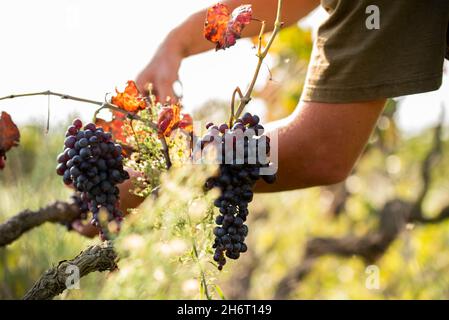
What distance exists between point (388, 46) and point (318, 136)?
0.25 meters

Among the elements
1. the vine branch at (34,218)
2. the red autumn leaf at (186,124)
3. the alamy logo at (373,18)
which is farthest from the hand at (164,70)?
the alamy logo at (373,18)

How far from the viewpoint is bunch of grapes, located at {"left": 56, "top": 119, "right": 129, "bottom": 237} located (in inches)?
51.4

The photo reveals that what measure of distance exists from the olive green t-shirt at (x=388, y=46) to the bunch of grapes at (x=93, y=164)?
1.91 feet

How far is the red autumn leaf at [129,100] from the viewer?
1.37m

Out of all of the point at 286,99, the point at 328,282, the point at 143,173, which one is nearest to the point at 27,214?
the point at 143,173

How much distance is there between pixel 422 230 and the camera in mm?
4758

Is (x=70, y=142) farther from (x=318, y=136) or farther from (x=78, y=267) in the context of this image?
(x=318, y=136)

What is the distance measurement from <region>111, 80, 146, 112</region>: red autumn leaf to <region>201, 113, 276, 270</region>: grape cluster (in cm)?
16

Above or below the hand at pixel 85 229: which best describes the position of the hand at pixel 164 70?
above

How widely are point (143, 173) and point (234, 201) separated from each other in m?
0.24

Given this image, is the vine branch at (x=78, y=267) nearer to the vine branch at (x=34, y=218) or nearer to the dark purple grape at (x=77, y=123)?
the dark purple grape at (x=77, y=123)

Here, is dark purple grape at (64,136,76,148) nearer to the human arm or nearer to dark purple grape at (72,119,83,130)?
dark purple grape at (72,119,83,130)
